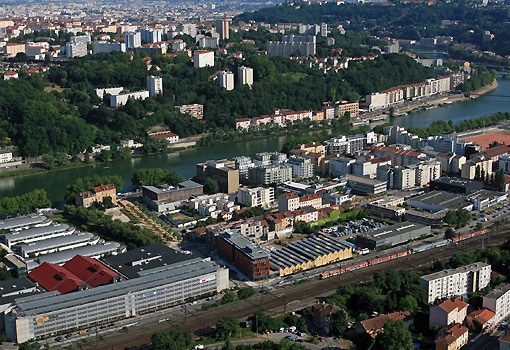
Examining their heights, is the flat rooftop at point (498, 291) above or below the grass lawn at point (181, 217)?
above

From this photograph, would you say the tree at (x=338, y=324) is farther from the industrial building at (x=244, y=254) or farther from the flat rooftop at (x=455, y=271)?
the industrial building at (x=244, y=254)

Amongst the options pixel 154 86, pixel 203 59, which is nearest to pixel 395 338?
pixel 154 86

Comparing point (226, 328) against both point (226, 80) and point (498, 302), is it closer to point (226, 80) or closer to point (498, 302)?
point (498, 302)

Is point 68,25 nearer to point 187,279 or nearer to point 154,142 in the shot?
point 154,142

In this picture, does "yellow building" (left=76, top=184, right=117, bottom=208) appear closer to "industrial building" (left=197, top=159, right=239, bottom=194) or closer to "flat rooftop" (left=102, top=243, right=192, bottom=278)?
"industrial building" (left=197, top=159, right=239, bottom=194)

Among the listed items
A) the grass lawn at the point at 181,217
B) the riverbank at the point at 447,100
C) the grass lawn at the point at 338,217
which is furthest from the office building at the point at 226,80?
the grass lawn at the point at 338,217

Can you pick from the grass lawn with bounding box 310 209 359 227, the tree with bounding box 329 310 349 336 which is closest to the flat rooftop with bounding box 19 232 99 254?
the grass lawn with bounding box 310 209 359 227
